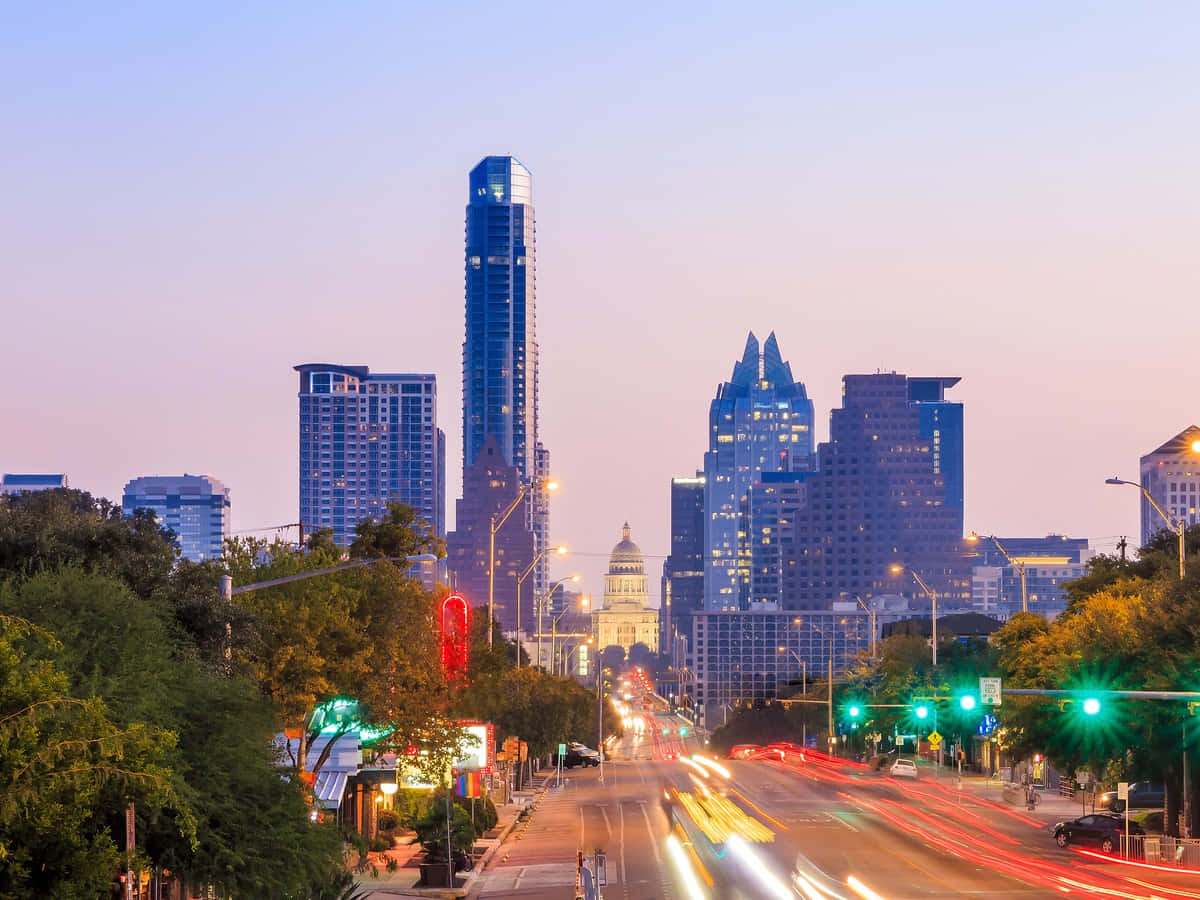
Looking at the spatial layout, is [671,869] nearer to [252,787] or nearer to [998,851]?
[998,851]

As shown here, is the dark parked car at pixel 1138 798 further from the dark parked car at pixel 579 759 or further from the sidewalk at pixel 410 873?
the dark parked car at pixel 579 759

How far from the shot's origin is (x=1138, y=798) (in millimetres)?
83750

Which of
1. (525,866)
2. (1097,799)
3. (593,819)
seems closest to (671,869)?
(525,866)

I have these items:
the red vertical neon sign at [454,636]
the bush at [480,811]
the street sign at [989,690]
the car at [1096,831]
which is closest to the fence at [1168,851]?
the car at [1096,831]

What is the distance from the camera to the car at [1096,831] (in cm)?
5578

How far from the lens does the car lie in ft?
183

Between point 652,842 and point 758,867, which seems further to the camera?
point 652,842

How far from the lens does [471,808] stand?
5925 cm

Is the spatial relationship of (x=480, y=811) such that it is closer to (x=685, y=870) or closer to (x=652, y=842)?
(x=652, y=842)

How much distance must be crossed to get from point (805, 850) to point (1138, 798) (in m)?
35.9

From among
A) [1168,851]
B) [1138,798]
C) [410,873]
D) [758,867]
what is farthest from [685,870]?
[1138,798]

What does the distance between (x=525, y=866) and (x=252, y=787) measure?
1009 inches

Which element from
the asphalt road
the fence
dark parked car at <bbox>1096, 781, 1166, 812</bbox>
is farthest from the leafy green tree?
dark parked car at <bbox>1096, 781, 1166, 812</bbox>

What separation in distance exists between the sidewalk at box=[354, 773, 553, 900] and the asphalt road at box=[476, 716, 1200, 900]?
2.01 ft
